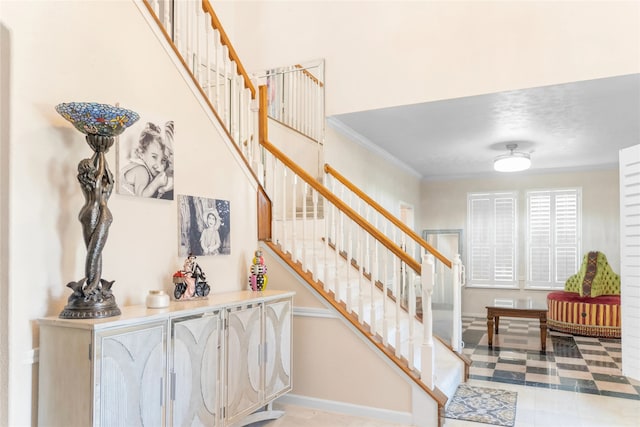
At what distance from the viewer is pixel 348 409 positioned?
359 centimetres

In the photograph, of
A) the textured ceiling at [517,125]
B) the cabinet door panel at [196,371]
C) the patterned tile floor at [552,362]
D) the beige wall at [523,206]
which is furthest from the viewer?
the beige wall at [523,206]

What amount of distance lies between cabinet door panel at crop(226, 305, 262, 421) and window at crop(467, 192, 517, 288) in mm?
6874

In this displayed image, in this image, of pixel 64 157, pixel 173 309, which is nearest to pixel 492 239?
pixel 173 309

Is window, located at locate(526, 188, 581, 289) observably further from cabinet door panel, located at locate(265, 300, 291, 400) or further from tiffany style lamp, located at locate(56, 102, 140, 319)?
tiffany style lamp, located at locate(56, 102, 140, 319)

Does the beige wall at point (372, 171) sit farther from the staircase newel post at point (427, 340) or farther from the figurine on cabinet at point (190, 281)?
the figurine on cabinet at point (190, 281)

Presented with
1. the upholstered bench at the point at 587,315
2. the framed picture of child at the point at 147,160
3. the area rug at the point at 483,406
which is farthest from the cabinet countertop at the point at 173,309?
the upholstered bench at the point at 587,315

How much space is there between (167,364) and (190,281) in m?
0.67

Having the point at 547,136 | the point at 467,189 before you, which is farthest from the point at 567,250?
the point at 547,136

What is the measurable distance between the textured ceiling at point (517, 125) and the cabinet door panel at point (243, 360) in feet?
9.96

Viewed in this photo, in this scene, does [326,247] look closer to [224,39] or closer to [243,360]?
[243,360]

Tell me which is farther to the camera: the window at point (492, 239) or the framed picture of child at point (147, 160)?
the window at point (492, 239)

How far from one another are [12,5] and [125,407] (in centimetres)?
209

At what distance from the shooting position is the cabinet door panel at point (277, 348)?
Result: 3354 millimetres

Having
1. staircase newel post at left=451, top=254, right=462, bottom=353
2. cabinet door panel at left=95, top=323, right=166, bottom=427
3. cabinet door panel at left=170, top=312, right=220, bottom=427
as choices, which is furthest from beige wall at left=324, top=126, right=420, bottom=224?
cabinet door panel at left=95, top=323, right=166, bottom=427
